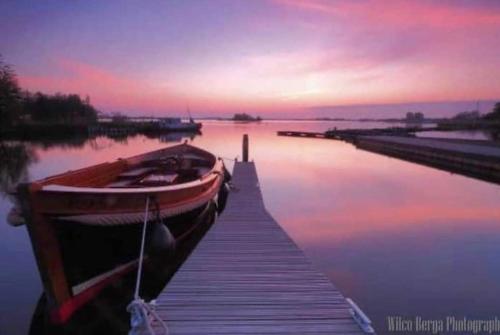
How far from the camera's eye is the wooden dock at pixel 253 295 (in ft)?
13.1

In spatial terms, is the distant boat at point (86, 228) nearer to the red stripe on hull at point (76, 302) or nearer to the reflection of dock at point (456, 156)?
the red stripe on hull at point (76, 302)

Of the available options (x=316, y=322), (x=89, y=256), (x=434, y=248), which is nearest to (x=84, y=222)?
(x=89, y=256)

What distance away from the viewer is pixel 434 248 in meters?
9.48

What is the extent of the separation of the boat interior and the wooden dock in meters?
2.55

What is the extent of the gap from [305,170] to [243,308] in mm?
19559

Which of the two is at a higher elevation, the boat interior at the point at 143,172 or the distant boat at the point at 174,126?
the boat interior at the point at 143,172

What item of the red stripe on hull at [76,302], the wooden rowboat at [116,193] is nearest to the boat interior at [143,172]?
the wooden rowboat at [116,193]

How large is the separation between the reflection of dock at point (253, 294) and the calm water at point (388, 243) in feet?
5.53

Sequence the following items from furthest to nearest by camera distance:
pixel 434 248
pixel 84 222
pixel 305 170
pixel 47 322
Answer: pixel 305 170 < pixel 434 248 < pixel 47 322 < pixel 84 222

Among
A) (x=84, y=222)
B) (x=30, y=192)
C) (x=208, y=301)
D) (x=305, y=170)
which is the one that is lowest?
(x=305, y=170)

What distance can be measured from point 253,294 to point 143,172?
22.9 feet

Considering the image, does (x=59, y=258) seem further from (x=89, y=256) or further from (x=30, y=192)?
(x=30, y=192)

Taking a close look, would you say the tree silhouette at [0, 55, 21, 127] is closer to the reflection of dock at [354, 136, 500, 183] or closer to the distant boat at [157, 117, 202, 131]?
the distant boat at [157, 117, 202, 131]

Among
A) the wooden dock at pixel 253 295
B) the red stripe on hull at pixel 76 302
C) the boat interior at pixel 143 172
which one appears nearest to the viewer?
the wooden dock at pixel 253 295
